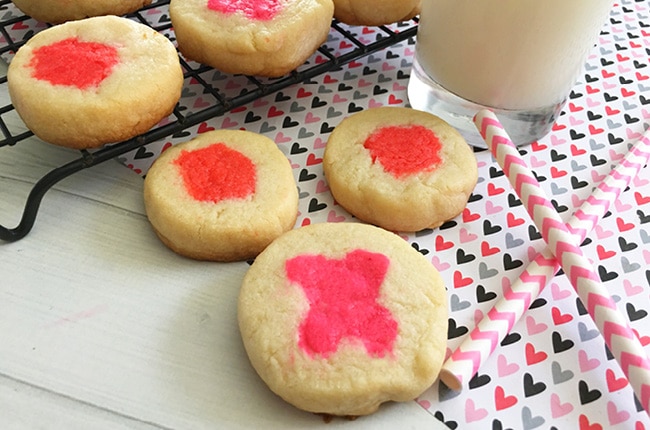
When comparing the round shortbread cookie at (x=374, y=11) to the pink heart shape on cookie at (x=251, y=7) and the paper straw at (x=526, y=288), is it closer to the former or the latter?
the pink heart shape on cookie at (x=251, y=7)

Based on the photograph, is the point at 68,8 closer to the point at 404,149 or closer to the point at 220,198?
the point at 220,198

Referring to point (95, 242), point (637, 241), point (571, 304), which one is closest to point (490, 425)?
point (571, 304)

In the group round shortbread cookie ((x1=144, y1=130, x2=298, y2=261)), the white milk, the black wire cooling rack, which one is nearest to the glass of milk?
the white milk

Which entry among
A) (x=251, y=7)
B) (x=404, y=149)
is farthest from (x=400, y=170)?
(x=251, y=7)

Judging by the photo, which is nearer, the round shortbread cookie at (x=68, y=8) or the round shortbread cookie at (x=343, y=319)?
the round shortbread cookie at (x=343, y=319)

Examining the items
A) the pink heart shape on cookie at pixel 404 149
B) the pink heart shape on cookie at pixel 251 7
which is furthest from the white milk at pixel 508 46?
the pink heart shape on cookie at pixel 251 7

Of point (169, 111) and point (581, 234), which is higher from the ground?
point (169, 111)

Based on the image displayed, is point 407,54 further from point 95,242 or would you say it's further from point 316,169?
point 95,242
